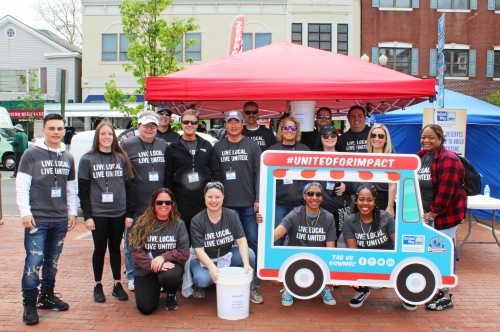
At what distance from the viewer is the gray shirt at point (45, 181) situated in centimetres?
412

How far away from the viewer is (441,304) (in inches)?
183

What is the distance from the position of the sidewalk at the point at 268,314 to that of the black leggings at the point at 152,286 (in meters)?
0.12

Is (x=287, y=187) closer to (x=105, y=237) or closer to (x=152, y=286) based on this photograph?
(x=152, y=286)

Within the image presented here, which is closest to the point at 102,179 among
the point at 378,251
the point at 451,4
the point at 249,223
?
the point at 249,223

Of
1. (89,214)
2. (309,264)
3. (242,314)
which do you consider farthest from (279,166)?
(89,214)

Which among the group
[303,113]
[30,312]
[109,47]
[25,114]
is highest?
[109,47]

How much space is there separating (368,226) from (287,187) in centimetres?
94

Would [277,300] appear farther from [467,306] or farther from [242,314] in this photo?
[467,306]

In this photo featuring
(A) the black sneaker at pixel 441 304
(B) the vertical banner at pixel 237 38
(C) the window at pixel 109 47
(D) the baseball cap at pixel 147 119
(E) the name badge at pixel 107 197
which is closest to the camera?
(E) the name badge at pixel 107 197

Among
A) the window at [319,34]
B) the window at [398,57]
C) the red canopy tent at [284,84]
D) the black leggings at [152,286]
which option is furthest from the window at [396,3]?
the black leggings at [152,286]

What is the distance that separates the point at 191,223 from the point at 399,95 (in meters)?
2.69

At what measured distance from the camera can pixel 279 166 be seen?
14.5 feet

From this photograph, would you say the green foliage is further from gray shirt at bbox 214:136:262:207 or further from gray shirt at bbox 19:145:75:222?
gray shirt at bbox 19:145:75:222

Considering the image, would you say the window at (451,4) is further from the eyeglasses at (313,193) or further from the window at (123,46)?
the eyeglasses at (313,193)
